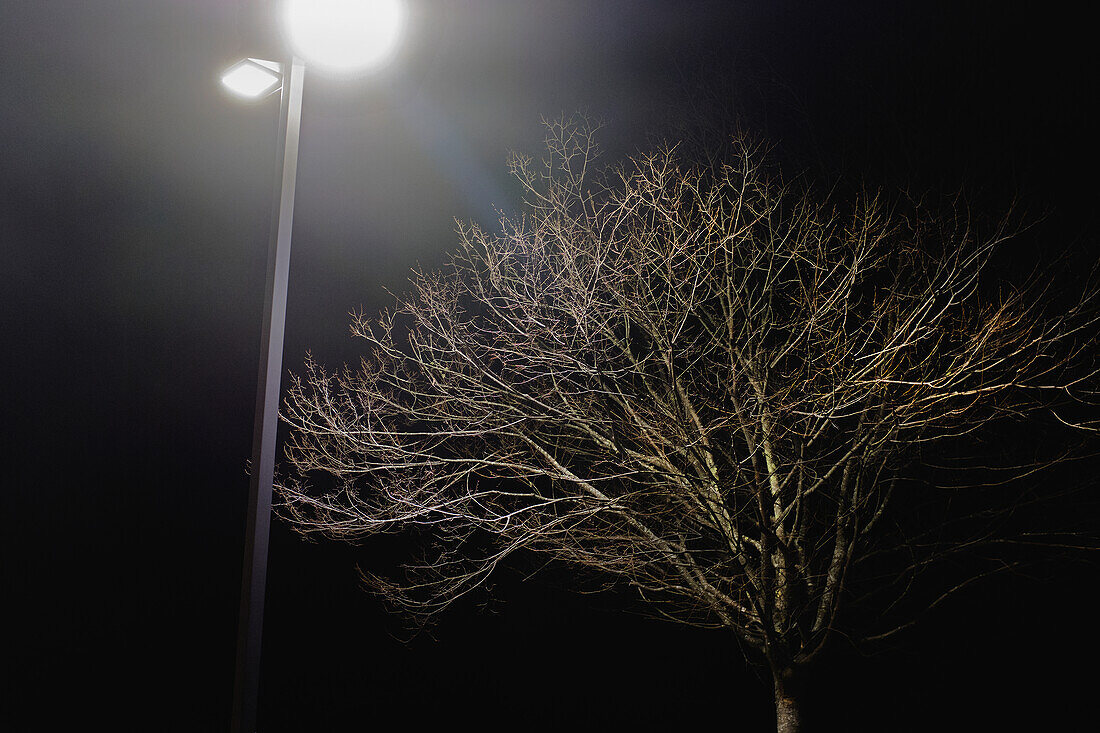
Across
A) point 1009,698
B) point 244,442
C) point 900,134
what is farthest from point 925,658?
point 244,442

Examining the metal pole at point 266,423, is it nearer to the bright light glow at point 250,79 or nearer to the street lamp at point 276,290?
the street lamp at point 276,290

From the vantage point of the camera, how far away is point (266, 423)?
4.07 meters

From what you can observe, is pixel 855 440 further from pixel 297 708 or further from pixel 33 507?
pixel 33 507

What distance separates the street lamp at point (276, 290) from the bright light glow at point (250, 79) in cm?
26

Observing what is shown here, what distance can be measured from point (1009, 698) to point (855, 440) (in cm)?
671

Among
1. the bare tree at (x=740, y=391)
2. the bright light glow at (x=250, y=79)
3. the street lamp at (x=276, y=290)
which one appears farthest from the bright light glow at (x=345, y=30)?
the bare tree at (x=740, y=391)

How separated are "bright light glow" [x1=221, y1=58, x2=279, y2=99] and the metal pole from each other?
15cm

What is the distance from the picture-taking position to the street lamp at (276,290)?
3.84m

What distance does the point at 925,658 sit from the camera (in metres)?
13.2

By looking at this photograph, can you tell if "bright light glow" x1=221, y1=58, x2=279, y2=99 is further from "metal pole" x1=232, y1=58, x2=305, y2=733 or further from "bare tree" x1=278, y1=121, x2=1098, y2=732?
"bare tree" x1=278, y1=121, x2=1098, y2=732

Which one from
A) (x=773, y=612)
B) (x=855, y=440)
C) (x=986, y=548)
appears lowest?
(x=773, y=612)

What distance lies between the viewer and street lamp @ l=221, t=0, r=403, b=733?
384 cm

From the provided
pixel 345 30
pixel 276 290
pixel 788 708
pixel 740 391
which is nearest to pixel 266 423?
pixel 276 290

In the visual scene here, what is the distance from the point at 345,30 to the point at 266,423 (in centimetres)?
213
